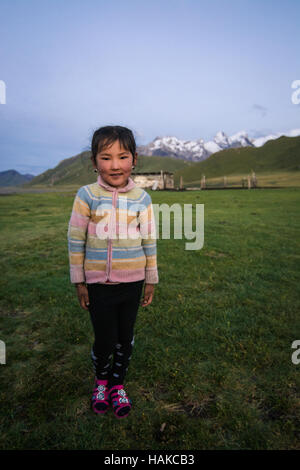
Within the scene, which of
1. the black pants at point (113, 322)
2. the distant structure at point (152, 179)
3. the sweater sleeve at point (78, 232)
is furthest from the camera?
the distant structure at point (152, 179)

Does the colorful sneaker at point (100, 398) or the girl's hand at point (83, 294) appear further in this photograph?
the colorful sneaker at point (100, 398)

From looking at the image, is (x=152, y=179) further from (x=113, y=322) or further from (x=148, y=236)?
(x=113, y=322)

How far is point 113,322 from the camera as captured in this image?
2705mm

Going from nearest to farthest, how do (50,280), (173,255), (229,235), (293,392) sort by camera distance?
(293,392), (50,280), (173,255), (229,235)

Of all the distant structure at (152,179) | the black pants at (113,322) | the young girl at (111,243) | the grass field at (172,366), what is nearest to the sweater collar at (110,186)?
the young girl at (111,243)

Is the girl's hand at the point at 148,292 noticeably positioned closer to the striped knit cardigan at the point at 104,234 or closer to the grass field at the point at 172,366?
the striped knit cardigan at the point at 104,234

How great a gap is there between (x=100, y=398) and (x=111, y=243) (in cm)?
168

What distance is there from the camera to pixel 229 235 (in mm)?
11109

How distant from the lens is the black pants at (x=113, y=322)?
264 centimetres

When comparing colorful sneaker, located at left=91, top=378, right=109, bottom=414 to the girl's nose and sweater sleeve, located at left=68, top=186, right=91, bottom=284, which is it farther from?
the girl's nose

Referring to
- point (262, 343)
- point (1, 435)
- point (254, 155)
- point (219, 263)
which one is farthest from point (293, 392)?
point (254, 155)

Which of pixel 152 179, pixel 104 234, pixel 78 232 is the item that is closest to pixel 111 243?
pixel 104 234
